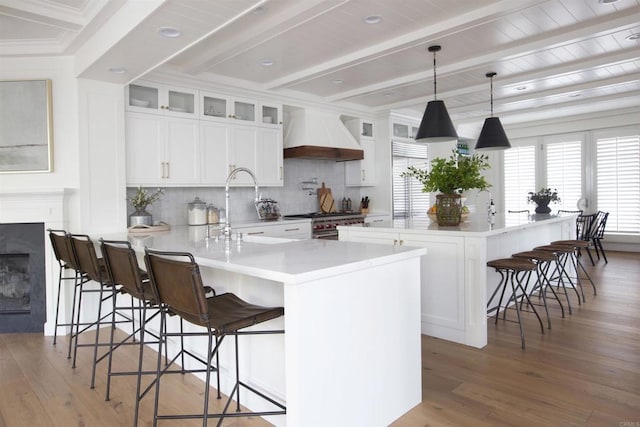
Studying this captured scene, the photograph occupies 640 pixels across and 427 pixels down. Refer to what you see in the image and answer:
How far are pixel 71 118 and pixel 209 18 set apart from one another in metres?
1.90

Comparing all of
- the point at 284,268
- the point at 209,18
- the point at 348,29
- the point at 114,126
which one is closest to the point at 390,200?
the point at 348,29

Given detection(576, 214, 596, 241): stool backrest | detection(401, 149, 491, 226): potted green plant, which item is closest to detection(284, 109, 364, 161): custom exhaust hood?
detection(401, 149, 491, 226): potted green plant

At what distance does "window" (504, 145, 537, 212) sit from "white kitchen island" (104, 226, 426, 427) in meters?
7.27

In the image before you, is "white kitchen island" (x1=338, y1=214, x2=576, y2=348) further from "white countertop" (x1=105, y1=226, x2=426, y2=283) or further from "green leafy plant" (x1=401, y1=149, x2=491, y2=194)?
"white countertop" (x1=105, y1=226, x2=426, y2=283)

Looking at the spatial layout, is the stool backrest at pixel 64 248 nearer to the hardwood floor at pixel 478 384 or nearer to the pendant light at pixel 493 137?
the hardwood floor at pixel 478 384

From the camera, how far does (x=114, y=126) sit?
154 inches

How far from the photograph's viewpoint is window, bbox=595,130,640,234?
7.35m

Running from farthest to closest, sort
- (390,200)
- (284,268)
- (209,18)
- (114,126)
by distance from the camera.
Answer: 1. (390,200)
2. (114,126)
3. (209,18)
4. (284,268)

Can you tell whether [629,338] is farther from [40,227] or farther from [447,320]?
[40,227]

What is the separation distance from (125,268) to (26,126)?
228 cm

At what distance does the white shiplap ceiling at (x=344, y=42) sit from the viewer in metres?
2.97

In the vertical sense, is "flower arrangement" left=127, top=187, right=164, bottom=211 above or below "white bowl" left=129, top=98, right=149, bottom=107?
below

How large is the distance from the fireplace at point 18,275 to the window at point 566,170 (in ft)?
26.0

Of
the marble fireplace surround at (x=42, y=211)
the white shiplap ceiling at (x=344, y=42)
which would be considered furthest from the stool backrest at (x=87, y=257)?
the white shiplap ceiling at (x=344, y=42)
